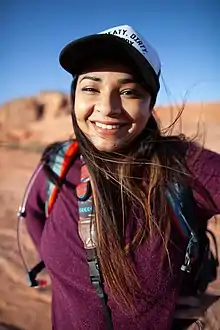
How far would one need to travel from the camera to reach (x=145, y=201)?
96 cm

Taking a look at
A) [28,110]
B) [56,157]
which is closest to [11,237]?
[56,157]

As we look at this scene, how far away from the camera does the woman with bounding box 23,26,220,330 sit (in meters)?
0.90

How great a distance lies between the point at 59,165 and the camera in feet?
3.70

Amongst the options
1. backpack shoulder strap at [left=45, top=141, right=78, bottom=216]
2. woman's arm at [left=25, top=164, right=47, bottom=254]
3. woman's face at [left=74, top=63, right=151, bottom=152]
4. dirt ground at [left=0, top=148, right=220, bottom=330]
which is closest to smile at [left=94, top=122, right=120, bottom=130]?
woman's face at [left=74, top=63, right=151, bottom=152]

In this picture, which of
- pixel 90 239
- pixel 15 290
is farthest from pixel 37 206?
pixel 15 290

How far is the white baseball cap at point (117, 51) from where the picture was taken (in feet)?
2.88

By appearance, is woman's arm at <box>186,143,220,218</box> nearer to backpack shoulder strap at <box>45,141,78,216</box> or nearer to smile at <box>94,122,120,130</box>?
smile at <box>94,122,120,130</box>

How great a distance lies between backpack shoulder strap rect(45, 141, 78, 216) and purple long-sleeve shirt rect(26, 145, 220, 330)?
6 cm

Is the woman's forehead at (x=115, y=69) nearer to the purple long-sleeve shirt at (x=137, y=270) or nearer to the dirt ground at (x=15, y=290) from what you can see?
the purple long-sleeve shirt at (x=137, y=270)

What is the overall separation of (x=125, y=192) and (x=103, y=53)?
0.33m

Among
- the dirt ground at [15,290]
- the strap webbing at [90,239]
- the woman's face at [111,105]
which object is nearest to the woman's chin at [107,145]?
the woman's face at [111,105]

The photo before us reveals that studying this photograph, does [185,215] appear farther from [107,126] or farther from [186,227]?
[107,126]

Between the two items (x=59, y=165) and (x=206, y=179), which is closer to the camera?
(x=206, y=179)

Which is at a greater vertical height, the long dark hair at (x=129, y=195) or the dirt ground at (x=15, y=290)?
the long dark hair at (x=129, y=195)
